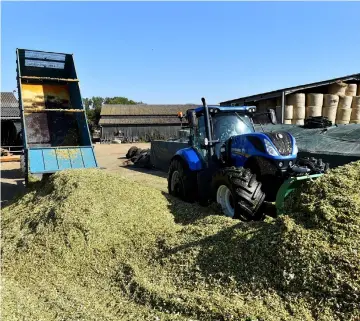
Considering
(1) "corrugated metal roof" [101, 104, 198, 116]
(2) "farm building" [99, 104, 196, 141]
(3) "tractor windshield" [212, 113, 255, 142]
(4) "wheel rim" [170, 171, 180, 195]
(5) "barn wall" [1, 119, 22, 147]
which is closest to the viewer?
(3) "tractor windshield" [212, 113, 255, 142]

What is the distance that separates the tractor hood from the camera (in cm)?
507

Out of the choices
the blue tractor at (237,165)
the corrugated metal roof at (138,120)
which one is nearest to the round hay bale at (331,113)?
the blue tractor at (237,165)

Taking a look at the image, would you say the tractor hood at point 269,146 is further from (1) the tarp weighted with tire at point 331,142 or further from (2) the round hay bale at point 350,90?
(2) the round hay bale at point 350,90

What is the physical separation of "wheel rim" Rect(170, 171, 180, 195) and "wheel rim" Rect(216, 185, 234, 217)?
1.51 m

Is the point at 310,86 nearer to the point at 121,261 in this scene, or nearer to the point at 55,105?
the point at 55,105

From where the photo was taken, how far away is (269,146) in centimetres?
511

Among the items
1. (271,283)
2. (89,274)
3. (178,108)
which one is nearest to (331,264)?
(271,283)

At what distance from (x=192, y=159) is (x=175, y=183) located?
78 cm

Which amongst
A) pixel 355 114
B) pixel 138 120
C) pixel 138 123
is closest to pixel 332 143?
pixel 355 114

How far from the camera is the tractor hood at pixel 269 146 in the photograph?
5.07 metres

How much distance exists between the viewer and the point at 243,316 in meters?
2.80

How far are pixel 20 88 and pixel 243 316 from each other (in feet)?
27.2

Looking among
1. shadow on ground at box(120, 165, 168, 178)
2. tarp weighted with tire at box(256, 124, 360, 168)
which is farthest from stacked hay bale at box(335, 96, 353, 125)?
shadow on ground at box(120, 165, 168, 178)

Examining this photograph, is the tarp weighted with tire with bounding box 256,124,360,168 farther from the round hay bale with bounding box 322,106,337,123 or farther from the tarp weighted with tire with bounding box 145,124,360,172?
the round hay bale with bounding box 322,106,337,123
